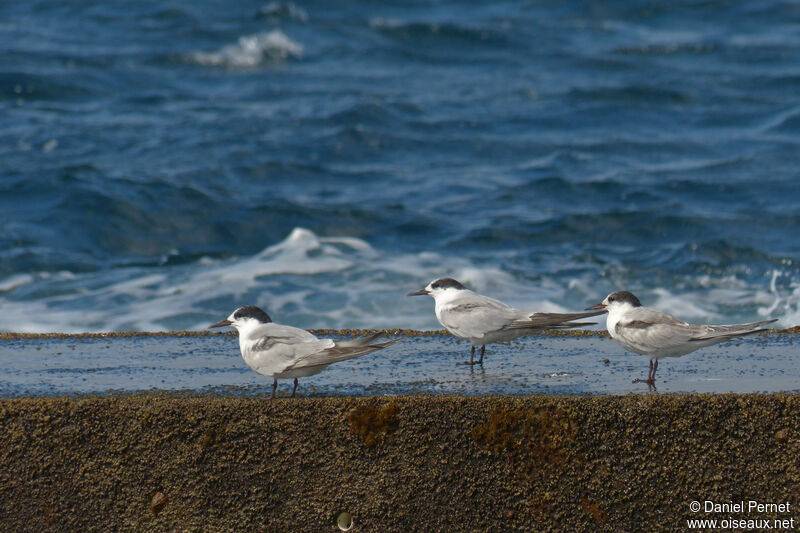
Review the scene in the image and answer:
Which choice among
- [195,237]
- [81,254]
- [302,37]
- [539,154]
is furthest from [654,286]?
[302,37]

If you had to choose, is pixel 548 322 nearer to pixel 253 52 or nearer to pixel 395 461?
pixel 395 461

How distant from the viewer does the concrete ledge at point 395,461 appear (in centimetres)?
395

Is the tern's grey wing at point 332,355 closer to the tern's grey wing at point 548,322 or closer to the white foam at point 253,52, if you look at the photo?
the tern's grey wing at point 548,322

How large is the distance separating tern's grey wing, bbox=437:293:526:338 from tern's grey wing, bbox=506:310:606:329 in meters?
0.05

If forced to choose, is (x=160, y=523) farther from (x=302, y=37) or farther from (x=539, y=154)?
(x=302, y=37)

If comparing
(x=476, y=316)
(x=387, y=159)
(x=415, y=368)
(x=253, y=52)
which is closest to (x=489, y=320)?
(x=476, y=316)

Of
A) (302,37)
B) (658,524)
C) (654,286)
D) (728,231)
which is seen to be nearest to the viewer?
(658,524)

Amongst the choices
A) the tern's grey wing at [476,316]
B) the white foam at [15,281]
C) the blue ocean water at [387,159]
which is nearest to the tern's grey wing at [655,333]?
the tern's grey wing at [476,316]

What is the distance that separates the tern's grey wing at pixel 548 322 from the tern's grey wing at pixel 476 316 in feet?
0.15

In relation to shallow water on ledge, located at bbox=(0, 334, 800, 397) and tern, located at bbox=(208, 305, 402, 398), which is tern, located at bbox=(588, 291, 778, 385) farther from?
tern, located at bbox=(208, 305, 402, 398)

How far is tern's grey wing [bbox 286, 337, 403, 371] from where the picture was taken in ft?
14.3

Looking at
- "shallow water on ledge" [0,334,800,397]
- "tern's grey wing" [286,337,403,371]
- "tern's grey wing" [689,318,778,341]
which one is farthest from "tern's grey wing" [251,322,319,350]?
"tern's grey wing" [689,318,778,341]

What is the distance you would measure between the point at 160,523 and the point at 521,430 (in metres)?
1.68

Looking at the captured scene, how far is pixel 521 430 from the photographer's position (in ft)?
13.2
